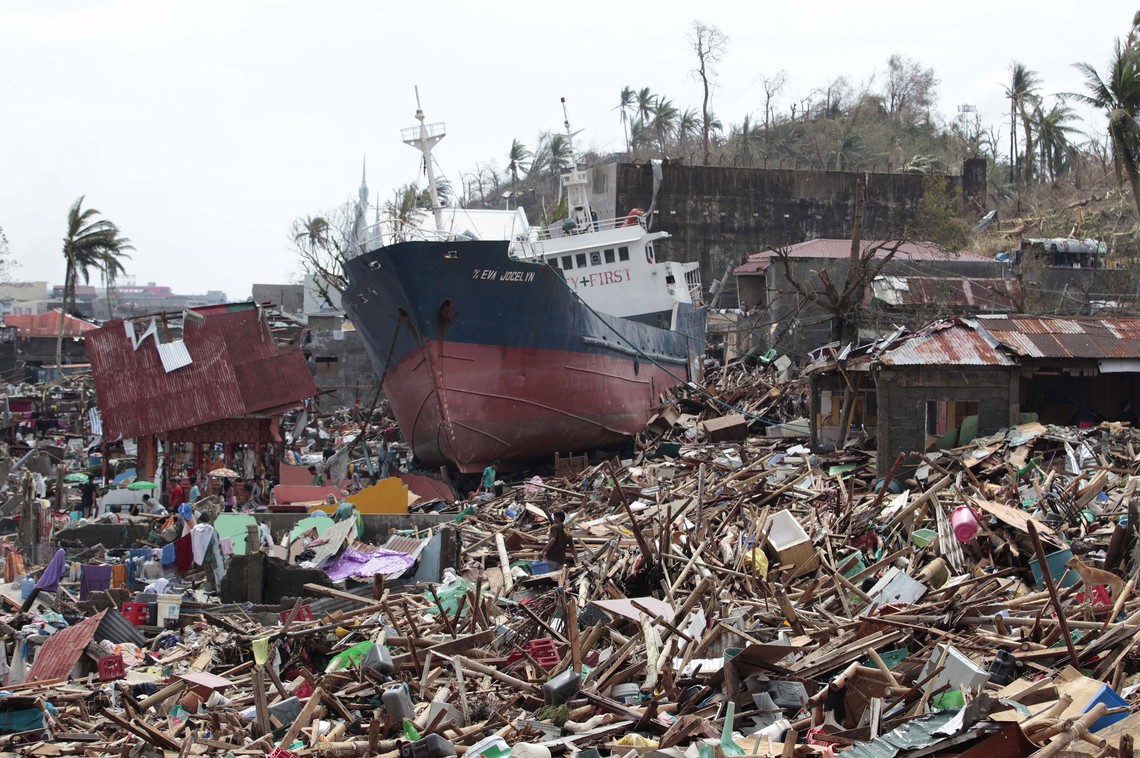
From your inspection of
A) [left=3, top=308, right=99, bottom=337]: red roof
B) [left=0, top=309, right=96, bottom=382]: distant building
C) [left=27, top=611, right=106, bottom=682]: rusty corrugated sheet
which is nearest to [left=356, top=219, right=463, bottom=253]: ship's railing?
[left=27, top=611, right=106, bottom=682]: rusty corrugated sheet

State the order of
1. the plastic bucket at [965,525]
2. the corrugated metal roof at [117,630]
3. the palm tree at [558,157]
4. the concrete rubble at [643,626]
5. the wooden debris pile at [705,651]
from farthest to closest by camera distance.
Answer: the palm tree at [558,157], the corrugated metal roof at [117,630], the plastic bucket at [965,525], the concrete rubble at [643,626], the wooden debris pile at [705,651]

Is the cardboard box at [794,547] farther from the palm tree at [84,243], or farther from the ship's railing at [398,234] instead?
the palm tree at [84,243]

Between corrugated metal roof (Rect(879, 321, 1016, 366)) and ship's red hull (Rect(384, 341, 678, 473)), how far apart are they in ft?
24.9

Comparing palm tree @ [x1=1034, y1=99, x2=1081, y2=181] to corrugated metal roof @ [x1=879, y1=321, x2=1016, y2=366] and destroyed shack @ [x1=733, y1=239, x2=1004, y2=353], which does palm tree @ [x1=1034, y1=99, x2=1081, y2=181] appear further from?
corrugated metal roof @ [x1=879, y1=321, x2=1016, y2=366]

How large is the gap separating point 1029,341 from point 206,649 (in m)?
12.9

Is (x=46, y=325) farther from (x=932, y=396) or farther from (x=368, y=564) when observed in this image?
(x=932, y=396)

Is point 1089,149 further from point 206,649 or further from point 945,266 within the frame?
point 206,649

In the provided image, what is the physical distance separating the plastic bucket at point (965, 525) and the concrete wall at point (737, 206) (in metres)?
30.6

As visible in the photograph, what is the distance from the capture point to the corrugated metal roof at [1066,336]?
16.9 meters

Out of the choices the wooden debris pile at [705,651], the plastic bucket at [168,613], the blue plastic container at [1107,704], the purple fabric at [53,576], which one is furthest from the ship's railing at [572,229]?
the blue plastic container at [1107,704]

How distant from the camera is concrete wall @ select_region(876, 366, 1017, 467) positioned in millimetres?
16484

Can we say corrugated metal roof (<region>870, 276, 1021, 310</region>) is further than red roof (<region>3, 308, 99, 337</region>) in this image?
No

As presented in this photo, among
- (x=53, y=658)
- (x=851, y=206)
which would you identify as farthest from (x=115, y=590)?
(x=851, y=206)

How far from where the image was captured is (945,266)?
3238 centimetres
